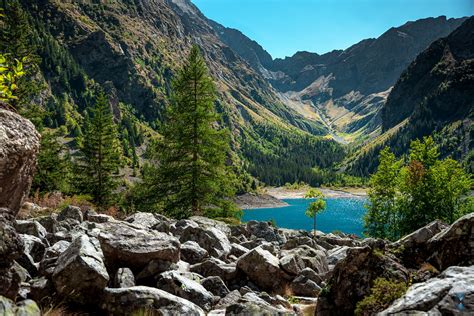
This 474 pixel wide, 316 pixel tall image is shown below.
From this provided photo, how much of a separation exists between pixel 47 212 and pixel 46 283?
15375mm

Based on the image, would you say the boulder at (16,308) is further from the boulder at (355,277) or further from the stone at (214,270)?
the stone at (214,270)

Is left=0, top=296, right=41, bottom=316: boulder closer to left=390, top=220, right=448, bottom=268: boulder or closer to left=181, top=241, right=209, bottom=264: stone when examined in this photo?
left=181, top=241, right=209, bottom=264: stone

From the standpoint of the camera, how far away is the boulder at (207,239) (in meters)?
15.7

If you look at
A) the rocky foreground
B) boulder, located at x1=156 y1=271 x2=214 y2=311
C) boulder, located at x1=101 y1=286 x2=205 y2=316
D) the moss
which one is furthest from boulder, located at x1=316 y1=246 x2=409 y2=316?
boulder, located at x1=101 y1=286 x2=205 y2=316

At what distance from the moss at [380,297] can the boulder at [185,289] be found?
3.84m

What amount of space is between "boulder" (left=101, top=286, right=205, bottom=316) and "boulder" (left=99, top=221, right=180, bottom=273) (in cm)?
212

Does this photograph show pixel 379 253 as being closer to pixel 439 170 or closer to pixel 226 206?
pixel 226 206

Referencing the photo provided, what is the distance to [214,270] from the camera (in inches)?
481

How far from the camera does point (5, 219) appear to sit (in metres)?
7.17

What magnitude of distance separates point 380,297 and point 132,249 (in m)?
6.54

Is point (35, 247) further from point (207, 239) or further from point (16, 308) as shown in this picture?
point (207, 239)

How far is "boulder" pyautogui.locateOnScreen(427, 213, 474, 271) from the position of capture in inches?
308

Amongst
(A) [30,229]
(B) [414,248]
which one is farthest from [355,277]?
(A) [30,229]

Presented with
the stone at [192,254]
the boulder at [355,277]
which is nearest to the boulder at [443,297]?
the boulder at [355,277]
